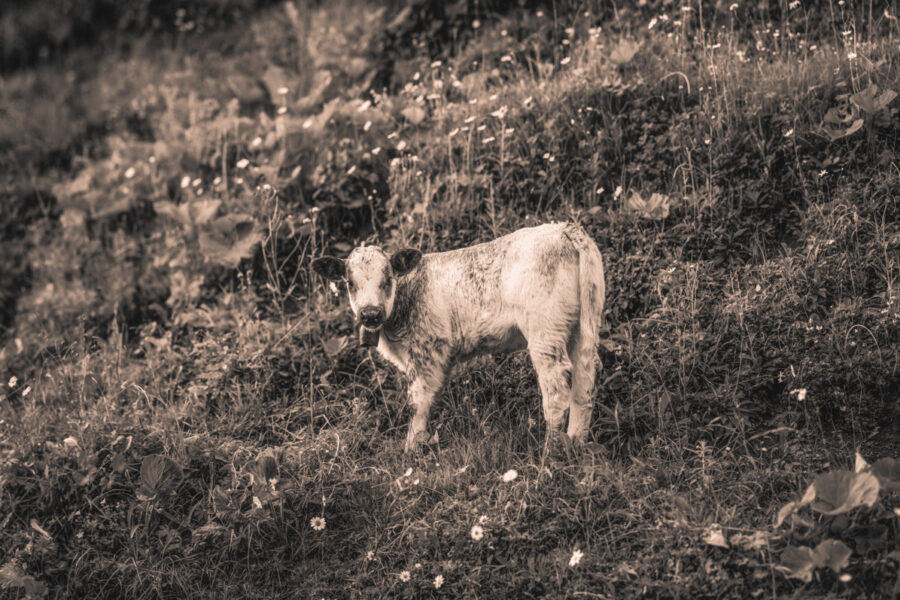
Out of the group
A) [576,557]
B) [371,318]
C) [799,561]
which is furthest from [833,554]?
[371,318]

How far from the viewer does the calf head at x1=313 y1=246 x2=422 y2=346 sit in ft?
17.6

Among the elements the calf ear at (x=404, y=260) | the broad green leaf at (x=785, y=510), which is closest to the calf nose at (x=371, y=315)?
the calf ear at (x=404, y=260)

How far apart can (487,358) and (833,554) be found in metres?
2.75

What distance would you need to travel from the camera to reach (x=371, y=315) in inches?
209

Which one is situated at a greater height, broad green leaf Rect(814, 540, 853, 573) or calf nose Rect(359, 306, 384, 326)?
calf nose Rect(359, 306, 384, 326)

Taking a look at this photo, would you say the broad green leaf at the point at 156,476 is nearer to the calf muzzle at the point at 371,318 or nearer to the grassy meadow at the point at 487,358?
the grassy meadow at the point at 487,358

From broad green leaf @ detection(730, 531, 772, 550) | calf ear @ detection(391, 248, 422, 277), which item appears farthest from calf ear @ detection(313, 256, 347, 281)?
broad green leaf @ detection(730, 531, 772, 550)

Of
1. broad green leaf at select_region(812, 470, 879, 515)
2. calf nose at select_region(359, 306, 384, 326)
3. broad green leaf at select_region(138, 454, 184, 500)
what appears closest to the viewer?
broad green leaf at select_region(812, 470, 879, 515)

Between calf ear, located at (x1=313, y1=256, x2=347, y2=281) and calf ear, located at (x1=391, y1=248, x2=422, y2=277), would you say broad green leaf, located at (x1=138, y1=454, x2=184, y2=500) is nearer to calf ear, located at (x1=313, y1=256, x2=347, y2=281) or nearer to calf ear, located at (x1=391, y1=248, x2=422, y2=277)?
calf ear, located at (x1=313, y1=256, x2=347, y2=281)

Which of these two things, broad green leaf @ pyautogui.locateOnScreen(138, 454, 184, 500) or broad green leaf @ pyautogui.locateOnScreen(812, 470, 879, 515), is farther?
broad green leaf @ pyautogui.locateOnScreen(138, 454, 184, 500)

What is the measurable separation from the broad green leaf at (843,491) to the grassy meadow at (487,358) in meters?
0.02

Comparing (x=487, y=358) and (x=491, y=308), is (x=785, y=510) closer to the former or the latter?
(x=491, y=308)

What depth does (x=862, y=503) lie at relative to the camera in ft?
14.3

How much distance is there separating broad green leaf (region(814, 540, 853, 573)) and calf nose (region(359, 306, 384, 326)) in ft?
8.45
